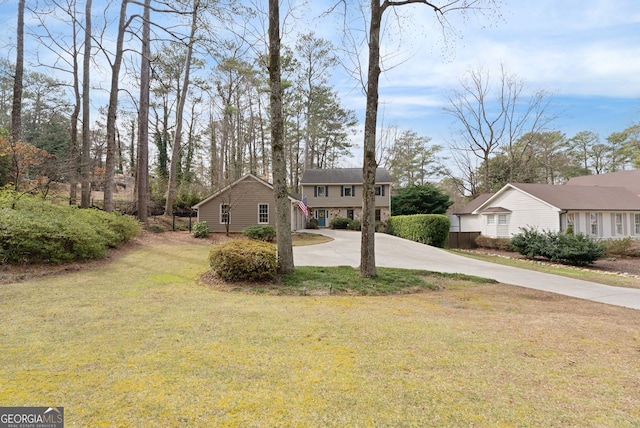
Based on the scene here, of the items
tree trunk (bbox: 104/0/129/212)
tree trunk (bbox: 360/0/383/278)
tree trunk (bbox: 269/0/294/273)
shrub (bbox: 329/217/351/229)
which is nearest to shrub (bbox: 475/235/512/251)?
shrub (bbox: 329/217/351/229)

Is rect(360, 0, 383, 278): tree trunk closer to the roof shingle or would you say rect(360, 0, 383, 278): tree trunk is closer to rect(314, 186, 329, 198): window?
the roof shingle

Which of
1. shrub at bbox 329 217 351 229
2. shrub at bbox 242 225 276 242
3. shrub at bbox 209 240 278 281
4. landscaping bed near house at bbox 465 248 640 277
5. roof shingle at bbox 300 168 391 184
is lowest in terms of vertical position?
landscaping bed near house at bbox 465 248 640 277

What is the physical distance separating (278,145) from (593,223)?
2295 cm

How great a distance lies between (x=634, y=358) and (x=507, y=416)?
235 centimetres

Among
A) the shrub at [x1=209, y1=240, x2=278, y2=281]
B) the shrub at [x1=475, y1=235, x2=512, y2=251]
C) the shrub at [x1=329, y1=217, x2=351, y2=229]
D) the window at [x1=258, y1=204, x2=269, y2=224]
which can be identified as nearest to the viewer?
the shrub at [x1=209, y1=240, x2=278, y2=281]

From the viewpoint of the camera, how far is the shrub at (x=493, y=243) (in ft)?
67.1

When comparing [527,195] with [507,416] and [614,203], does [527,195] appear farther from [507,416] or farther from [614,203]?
[507,416]

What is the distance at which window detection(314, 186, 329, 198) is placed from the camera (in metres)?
31.7

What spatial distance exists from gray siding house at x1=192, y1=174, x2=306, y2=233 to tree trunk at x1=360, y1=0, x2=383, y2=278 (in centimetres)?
1328

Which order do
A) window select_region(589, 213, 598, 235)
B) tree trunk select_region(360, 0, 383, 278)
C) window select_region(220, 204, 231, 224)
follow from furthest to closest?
window select_region(220, 204, 231, 224)
window select_region(589, 213, 598, 235)
tree trunk select_region(360, 0, 383, 278)

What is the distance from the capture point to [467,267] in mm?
11602

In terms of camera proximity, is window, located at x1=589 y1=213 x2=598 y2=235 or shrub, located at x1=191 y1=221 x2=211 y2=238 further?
window, located at x1=589 y1=213 x2=598 y2=235

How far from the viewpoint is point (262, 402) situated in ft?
7.81

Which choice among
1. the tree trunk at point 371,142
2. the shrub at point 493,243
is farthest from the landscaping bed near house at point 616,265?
the tree trunk at point 371,142
